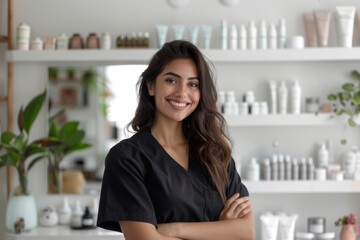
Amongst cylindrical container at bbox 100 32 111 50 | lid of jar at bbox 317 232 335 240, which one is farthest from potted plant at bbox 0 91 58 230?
lid of jar at bbox 317 232 335 240

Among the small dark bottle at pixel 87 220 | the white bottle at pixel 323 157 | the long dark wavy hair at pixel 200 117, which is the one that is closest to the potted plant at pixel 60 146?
the small dark bottle at pixel 87 220

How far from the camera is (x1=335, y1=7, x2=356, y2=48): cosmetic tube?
345cm

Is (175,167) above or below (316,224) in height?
above

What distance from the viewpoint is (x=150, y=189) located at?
178 cm

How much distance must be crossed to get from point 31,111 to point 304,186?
1.52 m

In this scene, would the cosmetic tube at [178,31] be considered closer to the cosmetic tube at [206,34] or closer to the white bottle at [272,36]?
the cosmetic tube at [206,34]

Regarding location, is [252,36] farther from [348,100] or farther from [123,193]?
[123,193]

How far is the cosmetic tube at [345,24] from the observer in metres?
3.45

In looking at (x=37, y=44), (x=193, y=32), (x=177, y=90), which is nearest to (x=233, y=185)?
(x=177, y=90)

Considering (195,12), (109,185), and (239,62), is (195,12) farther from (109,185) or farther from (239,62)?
(109,185)

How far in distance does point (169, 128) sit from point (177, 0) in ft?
5.92

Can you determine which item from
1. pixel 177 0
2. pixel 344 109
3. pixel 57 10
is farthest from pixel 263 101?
pixel 57 10

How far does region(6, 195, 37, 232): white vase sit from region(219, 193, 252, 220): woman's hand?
1.75 m

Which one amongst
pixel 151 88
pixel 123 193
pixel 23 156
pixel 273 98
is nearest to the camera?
pixel 123 193
